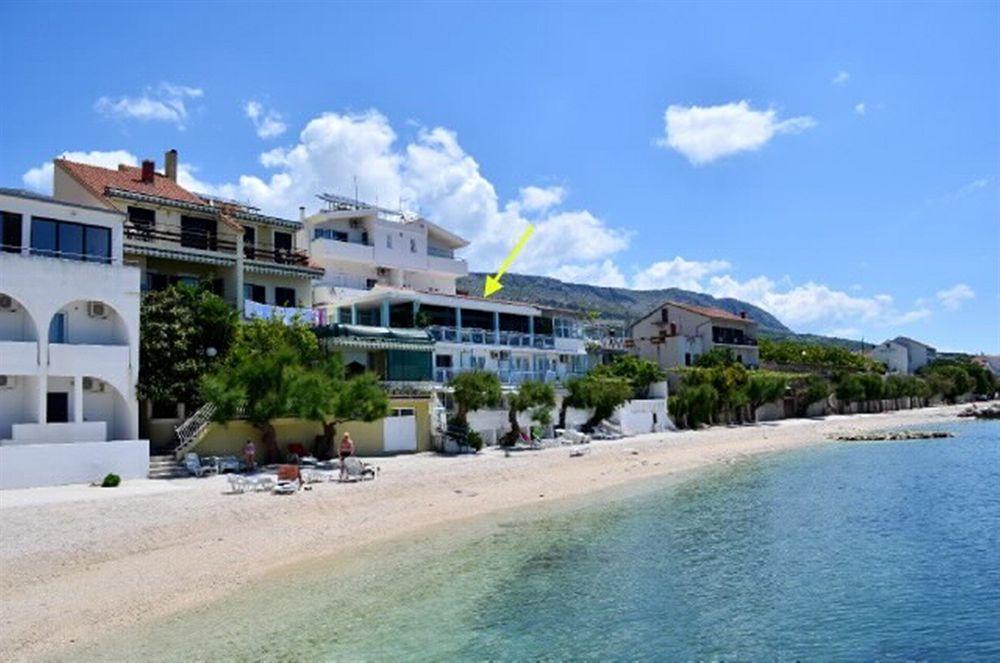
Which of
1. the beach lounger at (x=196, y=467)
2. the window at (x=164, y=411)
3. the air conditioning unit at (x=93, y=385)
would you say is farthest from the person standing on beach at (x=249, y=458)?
the air conditioning unit at (x=93, y=385)

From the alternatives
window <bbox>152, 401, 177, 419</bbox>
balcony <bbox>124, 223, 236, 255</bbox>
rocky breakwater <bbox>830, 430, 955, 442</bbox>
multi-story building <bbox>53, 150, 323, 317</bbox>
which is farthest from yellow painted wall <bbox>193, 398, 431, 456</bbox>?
rocky breakwater <bbox>830, 430, 955, 442</bbox>

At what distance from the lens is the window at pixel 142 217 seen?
39.3m

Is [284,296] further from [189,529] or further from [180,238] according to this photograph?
[189,529]

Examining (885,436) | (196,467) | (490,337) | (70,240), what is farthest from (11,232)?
(885,436)

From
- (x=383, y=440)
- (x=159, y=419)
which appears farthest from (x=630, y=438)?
(x=159, y=419)

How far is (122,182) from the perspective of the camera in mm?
41688

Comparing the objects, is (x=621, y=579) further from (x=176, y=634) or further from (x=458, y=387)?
(x=458, y=387)

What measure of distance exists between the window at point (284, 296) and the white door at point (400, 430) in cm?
926

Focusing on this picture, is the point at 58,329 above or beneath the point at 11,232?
beneath

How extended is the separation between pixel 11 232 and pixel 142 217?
9181 mm

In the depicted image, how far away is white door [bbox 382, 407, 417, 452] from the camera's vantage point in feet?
137

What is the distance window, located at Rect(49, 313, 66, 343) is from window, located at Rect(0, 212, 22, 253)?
291 cm

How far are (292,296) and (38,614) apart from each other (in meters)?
30.9

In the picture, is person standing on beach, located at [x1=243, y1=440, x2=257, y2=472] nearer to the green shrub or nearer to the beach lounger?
the beach lounger
